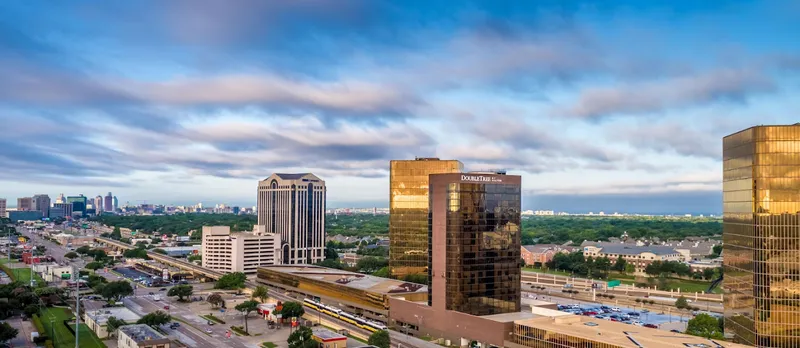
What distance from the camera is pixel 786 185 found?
70.9 m

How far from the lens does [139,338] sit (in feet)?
309

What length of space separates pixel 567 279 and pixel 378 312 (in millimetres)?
86731

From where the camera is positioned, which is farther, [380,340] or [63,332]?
[63,332]

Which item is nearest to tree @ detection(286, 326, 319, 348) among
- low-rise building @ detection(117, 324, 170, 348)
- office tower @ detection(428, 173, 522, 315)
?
low-rise building @ detection(117, 324, 170, 348)

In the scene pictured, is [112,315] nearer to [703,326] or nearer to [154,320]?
[154,320]

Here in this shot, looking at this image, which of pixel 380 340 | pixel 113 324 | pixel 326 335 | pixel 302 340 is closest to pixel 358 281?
pixel 326 335

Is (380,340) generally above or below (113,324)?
above

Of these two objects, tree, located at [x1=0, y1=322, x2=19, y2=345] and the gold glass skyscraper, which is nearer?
the gold glass skyscraper

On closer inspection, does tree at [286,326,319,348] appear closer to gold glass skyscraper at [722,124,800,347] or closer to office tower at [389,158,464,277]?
gold glass skyscraper at [722,124,800,347]

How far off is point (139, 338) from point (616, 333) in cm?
7056

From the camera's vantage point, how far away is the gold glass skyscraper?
70750mm

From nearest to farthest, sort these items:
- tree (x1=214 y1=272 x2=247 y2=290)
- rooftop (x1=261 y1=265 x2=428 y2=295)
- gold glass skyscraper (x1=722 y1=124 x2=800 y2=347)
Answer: gold glass skyscraper (x1=722 y1=124 x2=800 y2=347), rooftop (x1=261 y1=265 x2=428 y2=295), tree (x1=214 y1=272 x2=247 y2=290)

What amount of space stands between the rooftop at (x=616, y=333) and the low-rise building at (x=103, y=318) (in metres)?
73.5

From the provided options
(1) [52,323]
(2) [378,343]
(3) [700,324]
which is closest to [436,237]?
(2) [378,343]
